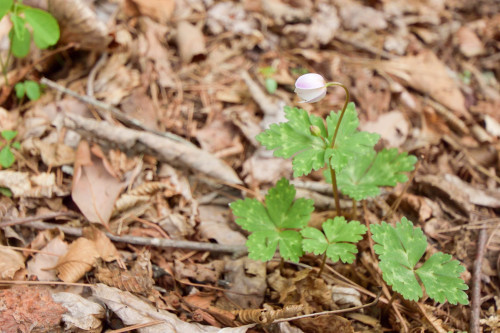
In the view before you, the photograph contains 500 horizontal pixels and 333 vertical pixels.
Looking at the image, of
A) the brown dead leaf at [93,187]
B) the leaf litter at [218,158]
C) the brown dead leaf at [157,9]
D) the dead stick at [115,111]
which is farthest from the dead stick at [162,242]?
the brown dead leaf at [157,9]

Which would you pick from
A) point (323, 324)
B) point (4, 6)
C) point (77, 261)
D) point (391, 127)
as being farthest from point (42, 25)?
point (391, 127)

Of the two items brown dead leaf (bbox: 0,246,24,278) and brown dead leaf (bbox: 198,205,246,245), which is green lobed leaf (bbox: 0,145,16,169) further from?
brown dead leaf (bbox: 198,205,246,245)

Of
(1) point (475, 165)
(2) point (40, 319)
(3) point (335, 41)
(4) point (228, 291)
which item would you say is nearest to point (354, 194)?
(4) point (228, 291)

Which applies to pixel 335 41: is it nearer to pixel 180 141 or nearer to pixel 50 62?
pixel 180 141

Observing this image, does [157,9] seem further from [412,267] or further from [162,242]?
[412,267]

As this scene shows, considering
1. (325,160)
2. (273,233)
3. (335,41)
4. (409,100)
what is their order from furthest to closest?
1. (335,41)
2. (409,100)
3. (273,233)
4. (325,160)
